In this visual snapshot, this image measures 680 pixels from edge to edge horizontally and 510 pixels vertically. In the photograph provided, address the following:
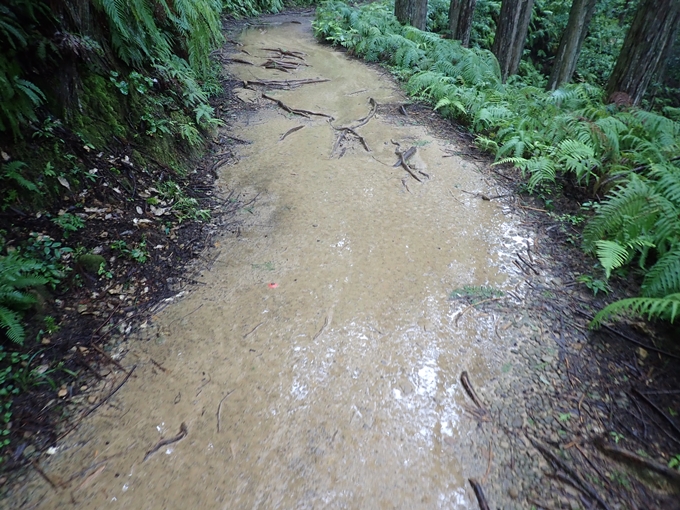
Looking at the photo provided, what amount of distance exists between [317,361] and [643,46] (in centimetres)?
750

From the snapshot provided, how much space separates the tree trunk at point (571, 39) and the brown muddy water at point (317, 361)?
7.48 m

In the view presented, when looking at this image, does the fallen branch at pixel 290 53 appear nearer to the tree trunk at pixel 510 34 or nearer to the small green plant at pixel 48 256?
the tree trunk at pixel 510 34

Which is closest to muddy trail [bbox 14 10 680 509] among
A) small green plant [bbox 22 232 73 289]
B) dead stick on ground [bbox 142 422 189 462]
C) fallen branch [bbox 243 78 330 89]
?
dead stick on ground [bbox 142 422 189 462]

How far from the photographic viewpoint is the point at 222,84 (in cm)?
718

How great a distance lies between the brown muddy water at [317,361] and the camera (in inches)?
83.2

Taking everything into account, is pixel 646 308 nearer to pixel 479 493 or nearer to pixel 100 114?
pixel 479 493

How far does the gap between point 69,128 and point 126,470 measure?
126 inches

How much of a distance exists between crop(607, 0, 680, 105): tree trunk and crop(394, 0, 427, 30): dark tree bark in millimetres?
6288

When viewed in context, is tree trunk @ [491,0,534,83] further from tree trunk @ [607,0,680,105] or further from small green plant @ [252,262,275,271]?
small green plant @ [252,262,275,271]

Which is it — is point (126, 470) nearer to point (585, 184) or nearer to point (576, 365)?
point (576, 365)

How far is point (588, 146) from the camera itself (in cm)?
450

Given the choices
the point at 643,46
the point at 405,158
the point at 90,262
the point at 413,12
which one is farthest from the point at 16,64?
the point at 413,12

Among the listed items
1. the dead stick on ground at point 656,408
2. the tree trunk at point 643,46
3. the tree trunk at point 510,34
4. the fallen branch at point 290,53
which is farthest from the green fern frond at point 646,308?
the fallen branch at point 290,53

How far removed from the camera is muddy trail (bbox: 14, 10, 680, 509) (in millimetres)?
2102
